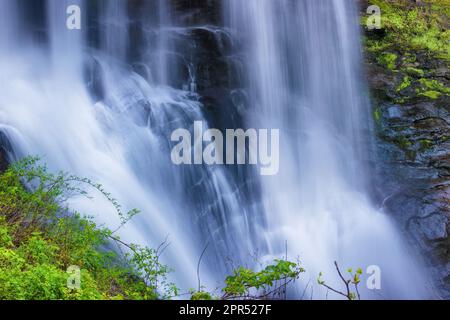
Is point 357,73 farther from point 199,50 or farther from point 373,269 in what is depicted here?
point 373,269

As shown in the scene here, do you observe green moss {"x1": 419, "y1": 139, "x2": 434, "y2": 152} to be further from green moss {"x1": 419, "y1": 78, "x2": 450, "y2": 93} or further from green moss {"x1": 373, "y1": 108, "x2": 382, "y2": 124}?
green moss {"x1": 419, "y1": 78, "x2": 450, "y2": 93}

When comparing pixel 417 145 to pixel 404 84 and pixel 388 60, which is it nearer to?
pixel 404 84

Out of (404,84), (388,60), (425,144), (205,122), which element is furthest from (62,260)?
(388,60)

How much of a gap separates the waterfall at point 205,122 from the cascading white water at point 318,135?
2 centimetres

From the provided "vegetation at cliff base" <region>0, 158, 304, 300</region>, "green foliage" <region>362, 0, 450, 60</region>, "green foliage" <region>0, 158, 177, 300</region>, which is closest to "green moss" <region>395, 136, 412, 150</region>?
"green foliage" <region>362, 0, 450, 60</region>

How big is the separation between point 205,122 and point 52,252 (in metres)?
4.48

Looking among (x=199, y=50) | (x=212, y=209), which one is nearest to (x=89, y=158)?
(x=212, y=209)

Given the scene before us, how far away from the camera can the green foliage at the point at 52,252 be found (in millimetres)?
4484

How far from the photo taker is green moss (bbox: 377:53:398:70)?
1070 centimetres

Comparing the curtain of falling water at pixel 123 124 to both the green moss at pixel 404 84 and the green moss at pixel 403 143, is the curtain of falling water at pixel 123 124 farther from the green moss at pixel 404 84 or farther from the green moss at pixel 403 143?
the green moss at pixel 404 84

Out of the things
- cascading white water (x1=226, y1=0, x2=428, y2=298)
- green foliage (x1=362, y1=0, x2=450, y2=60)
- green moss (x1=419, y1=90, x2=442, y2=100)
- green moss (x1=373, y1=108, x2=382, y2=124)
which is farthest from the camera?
green foliage (x1=362, y1=0, x2=450, y2=60)

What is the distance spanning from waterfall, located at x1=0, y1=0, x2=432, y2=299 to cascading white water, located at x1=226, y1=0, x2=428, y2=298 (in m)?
0.02

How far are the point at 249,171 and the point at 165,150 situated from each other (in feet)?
4.66

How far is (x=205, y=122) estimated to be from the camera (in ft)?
30.2
